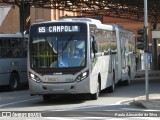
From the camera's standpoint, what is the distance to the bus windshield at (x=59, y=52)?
20.3 m

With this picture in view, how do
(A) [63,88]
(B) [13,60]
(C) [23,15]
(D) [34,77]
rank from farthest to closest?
(C) [23,15] < (B) [13,60] < (D) [34,77] < (A) [63,88]

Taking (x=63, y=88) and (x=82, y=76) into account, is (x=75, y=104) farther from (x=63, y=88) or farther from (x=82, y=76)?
(x=82, y=76)

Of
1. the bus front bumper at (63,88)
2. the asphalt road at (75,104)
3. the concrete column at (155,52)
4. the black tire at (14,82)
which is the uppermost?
the bus front bumper at (63,88)

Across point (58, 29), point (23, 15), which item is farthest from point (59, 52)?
point (23, 15)

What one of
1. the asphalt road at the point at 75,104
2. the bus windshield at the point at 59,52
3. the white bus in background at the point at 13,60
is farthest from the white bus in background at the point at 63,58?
the white bus in background at the point at 13,60

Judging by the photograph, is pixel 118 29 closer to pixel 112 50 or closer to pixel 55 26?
pixel 112 50

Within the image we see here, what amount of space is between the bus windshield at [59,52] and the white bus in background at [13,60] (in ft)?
27.2

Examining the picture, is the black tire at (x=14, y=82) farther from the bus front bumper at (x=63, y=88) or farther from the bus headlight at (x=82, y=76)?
the bus headlight at (x=82, y=76)

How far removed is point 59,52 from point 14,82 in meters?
10.2

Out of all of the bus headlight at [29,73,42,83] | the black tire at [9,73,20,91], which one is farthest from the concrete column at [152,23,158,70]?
the bus headlight at [29,73,42,83]

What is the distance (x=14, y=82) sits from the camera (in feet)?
98.6

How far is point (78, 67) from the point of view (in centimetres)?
2022

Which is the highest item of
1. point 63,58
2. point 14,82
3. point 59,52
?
point 59,52

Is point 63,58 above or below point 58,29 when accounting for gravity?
below
